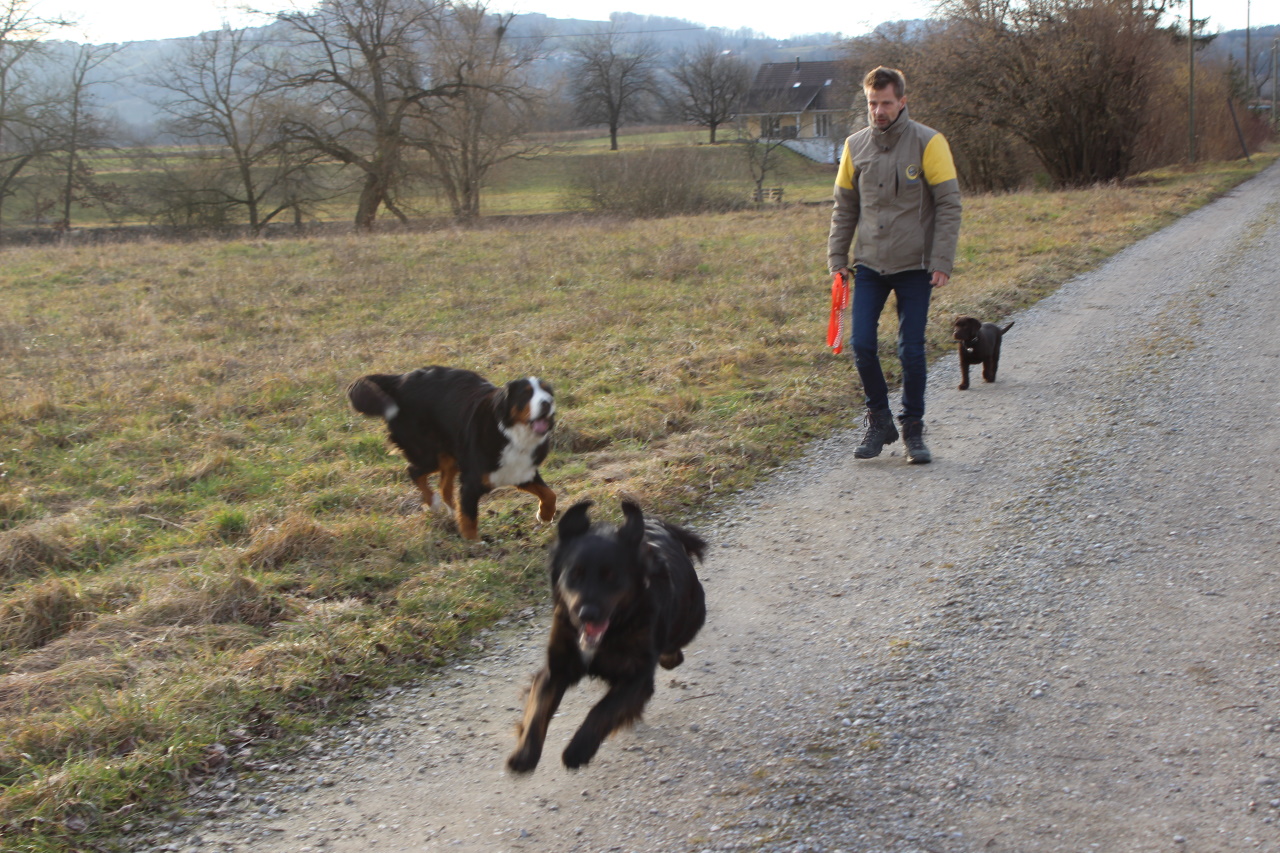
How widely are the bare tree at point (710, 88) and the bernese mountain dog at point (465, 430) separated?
72.5m

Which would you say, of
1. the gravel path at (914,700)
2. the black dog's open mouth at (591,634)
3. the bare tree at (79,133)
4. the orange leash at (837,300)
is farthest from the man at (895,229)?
the bare tree at (79,133)

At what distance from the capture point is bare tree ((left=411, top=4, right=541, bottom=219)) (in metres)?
35.3

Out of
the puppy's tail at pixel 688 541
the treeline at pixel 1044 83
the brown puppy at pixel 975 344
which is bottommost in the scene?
the puppy's tail at pixel 688 541

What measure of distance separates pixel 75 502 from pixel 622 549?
4.79 m

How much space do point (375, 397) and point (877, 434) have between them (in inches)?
128

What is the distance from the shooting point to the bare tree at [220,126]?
117 feet

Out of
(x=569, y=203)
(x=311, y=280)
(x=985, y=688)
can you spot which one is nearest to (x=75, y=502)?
(x=985, y=688)

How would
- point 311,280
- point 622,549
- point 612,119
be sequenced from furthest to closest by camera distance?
point 612,119 < point 311,280 < point 622,549

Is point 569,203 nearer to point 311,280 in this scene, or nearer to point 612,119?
point 311,280

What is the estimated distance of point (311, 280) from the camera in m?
16.6

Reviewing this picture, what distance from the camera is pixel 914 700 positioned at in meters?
3.56

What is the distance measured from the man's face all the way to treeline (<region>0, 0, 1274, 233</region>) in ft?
90.0

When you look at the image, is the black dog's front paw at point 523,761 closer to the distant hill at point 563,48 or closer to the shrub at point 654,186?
the shrub at point 654,186

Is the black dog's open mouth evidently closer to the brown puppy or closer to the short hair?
the short hair
